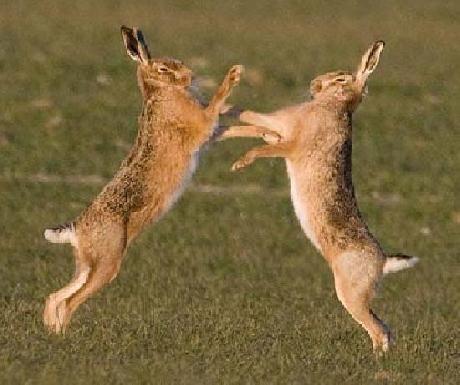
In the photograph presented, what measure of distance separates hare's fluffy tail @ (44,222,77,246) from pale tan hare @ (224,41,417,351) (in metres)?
1.20

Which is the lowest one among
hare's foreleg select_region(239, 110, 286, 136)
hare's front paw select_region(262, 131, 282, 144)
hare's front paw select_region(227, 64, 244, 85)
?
hare's front paw select_region(262, 131, 282, 144)

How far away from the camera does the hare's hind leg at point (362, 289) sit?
11.5 metres

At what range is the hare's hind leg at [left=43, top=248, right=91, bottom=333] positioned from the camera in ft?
38.1

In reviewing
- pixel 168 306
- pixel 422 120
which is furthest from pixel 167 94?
pixel 422 120

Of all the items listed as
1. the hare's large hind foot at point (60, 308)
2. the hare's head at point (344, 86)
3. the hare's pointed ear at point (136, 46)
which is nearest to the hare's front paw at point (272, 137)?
the hare's head at point (344, 86)

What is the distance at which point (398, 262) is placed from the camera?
11.6 metres

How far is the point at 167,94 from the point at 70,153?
850cm

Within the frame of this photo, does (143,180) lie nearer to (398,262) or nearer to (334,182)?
(334,182)

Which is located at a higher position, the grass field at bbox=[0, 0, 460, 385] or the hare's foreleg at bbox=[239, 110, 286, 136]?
the hare's foreleg at bbox=[239, 110, 286, 136]

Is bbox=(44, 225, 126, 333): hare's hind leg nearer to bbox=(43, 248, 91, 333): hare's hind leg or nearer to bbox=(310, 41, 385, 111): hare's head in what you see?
bbox=(43, 248, 91, 333): hare's hind leg

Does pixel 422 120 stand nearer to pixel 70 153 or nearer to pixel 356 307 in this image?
pixel 70 153

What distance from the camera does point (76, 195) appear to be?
19078 millimetres

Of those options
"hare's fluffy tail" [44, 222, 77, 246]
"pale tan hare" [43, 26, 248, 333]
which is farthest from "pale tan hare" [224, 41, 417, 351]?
"hare's fluffy tail" [44, 222, 77, 246]

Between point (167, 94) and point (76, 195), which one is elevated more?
point (167, 94)
